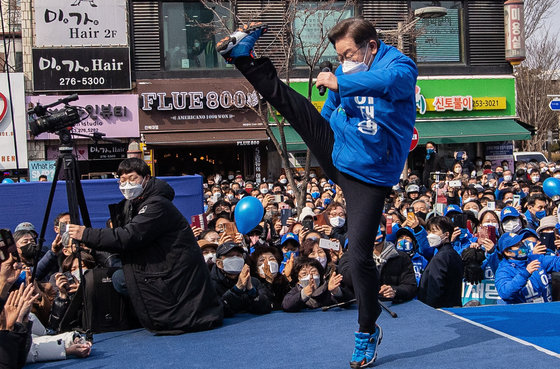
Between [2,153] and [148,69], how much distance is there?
4966 millimetres

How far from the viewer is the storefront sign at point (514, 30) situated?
23719 mm

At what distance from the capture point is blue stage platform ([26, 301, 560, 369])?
4195mm

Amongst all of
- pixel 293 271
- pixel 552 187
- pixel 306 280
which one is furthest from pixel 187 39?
pixel 306 280

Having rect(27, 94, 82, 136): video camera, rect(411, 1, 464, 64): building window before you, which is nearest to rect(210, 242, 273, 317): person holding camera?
rect(27, 94, 82, 136): video camera

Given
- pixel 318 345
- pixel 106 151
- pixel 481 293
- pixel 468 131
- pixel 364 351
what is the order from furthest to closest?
pixel 468 131 < pixel 106 151 < pixel 481 293 < pixel 318 345 < pixel 364 351

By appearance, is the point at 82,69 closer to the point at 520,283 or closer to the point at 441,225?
the point at 441,225

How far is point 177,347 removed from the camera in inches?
188

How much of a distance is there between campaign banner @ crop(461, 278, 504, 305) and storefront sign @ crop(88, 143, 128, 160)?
1569 cm

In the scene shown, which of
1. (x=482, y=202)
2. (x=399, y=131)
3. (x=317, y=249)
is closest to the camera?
(x=399, y=131)

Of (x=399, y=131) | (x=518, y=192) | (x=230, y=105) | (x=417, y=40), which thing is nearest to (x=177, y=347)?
(x=399, y=131)

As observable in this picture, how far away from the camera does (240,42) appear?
4.03 meters

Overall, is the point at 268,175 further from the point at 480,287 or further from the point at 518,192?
the point at 480,287

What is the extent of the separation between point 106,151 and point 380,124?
18.4 meters

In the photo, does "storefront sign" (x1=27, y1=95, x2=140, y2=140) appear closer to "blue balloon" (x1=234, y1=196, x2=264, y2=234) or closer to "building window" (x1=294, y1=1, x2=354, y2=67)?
"building window" (x1=294, y1=1, x2=354, y2=67)
